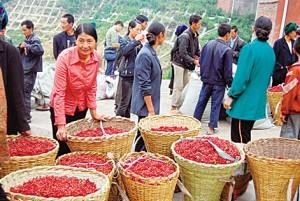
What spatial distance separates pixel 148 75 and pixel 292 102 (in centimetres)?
126

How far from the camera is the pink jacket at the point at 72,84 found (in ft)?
10.4

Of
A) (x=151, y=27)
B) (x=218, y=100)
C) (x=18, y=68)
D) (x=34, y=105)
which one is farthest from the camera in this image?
(x=34, y=105)

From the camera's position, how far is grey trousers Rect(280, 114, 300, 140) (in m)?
3.56

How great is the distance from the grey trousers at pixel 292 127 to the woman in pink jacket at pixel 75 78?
168 cm

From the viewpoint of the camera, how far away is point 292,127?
11.9ft

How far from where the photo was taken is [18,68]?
2771 millimetres

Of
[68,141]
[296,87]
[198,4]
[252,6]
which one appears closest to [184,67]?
[296,87]

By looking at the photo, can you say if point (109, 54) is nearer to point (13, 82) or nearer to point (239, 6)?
point (13, 82)

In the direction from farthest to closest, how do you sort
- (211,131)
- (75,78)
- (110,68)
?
(110,68), (211,131), (75,78)

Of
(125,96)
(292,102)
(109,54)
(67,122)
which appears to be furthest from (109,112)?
(292,102)

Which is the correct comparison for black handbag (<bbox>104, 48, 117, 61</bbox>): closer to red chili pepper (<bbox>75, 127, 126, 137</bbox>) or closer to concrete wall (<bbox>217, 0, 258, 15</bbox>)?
red chili pepper (<bbox>75, 127, 126, 137</bbox>)

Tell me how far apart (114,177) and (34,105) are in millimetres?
4166

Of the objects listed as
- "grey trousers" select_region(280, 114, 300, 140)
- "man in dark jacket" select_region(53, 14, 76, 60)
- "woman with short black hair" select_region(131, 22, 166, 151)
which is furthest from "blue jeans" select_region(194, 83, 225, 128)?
"man in dark jacket" select_region(53, 14, 76, 60)

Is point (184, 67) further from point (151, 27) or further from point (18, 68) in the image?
point (18, 68)
